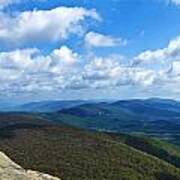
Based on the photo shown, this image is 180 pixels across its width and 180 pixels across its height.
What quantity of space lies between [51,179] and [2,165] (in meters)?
3.85

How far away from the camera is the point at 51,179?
1329 inches

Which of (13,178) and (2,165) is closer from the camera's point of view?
(13,178)

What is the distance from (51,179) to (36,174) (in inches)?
48.1

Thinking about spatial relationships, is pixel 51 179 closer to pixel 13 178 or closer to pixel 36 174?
pixel 36 174

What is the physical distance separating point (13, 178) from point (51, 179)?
3.67 metres

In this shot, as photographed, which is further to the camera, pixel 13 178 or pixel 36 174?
pixel 36 174

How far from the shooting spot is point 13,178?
3108cm

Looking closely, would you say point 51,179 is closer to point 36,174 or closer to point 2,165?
A: point 36,174

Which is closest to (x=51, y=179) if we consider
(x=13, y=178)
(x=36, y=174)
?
(x=36, y=174)

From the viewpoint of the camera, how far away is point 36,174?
3388 cm

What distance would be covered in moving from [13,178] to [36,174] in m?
3.09

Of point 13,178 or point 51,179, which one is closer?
point 13,178
